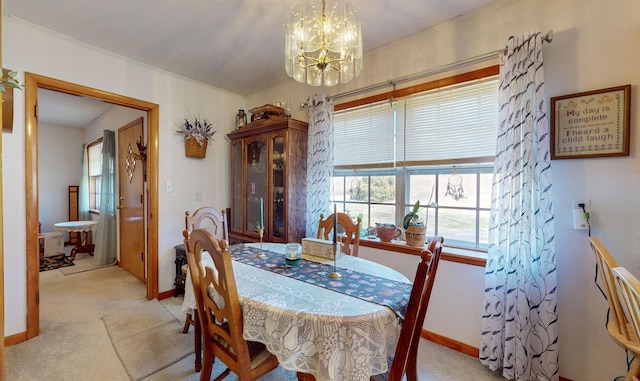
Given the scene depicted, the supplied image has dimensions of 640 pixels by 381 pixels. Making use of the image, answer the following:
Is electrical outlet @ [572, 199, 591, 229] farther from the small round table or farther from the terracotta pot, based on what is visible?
the small round table

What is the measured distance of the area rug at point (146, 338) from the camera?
189cm

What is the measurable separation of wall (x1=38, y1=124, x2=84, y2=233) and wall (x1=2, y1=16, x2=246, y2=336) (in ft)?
13.1

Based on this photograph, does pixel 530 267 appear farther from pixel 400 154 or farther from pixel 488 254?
pixel 400 154

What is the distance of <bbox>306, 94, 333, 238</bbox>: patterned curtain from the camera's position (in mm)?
2754

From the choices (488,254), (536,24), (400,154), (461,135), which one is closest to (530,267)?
(488,254)

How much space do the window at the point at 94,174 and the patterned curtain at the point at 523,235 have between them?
601cm

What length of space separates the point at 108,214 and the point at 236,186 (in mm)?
2361

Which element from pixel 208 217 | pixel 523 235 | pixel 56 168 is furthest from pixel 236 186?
pixel 56 168

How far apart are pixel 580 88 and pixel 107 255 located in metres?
5.62

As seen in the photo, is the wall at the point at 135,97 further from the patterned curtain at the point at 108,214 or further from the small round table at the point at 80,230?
the small round table at the point at 80,230

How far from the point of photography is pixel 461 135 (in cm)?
209

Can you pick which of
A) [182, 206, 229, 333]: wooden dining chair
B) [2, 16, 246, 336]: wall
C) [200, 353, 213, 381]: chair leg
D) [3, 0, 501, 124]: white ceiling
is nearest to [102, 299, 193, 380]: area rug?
[182, 206, 229, 333]: wooden dining chair

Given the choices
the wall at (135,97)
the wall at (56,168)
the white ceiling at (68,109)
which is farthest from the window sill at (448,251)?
the wall at (56,168)

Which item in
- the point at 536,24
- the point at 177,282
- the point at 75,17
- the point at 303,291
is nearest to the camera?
the point at 303,291
